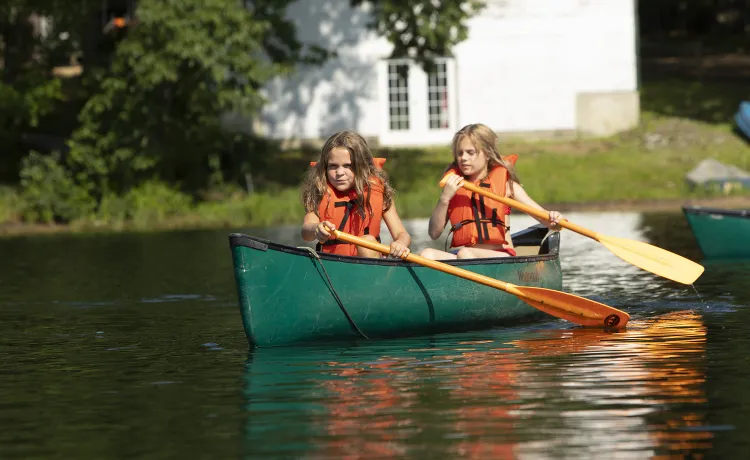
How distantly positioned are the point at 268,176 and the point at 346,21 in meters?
4.60

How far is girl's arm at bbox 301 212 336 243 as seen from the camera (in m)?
11.5

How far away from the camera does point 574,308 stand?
41.1 ft

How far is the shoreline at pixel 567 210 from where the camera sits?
27.8m

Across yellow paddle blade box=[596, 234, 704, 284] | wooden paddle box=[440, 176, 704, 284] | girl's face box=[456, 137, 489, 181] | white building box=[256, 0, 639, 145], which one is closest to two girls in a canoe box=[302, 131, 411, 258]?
girl's face box=[456, 137, 489, 181]

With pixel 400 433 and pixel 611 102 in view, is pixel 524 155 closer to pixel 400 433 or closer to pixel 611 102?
pixel 611 102

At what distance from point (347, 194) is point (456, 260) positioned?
955 mm

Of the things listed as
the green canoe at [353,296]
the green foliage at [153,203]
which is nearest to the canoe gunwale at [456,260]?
the green canoe at [353,296]

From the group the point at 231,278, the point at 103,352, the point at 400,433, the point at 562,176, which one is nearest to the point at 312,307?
the point at 103,352

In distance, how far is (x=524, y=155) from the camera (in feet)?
108

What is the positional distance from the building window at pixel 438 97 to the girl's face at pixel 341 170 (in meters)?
23.2

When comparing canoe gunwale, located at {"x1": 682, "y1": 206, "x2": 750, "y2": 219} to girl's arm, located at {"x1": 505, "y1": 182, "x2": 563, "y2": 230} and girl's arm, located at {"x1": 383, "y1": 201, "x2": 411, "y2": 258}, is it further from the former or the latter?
girl's arm, located at {"x1": 383, "y1": 201, "x2": 411, "y2": 258}

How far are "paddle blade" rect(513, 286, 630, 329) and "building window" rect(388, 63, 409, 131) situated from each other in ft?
74.6

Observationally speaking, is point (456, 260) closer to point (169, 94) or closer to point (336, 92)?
point (169, 94)

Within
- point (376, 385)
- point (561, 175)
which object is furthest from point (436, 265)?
point (561, 175)
